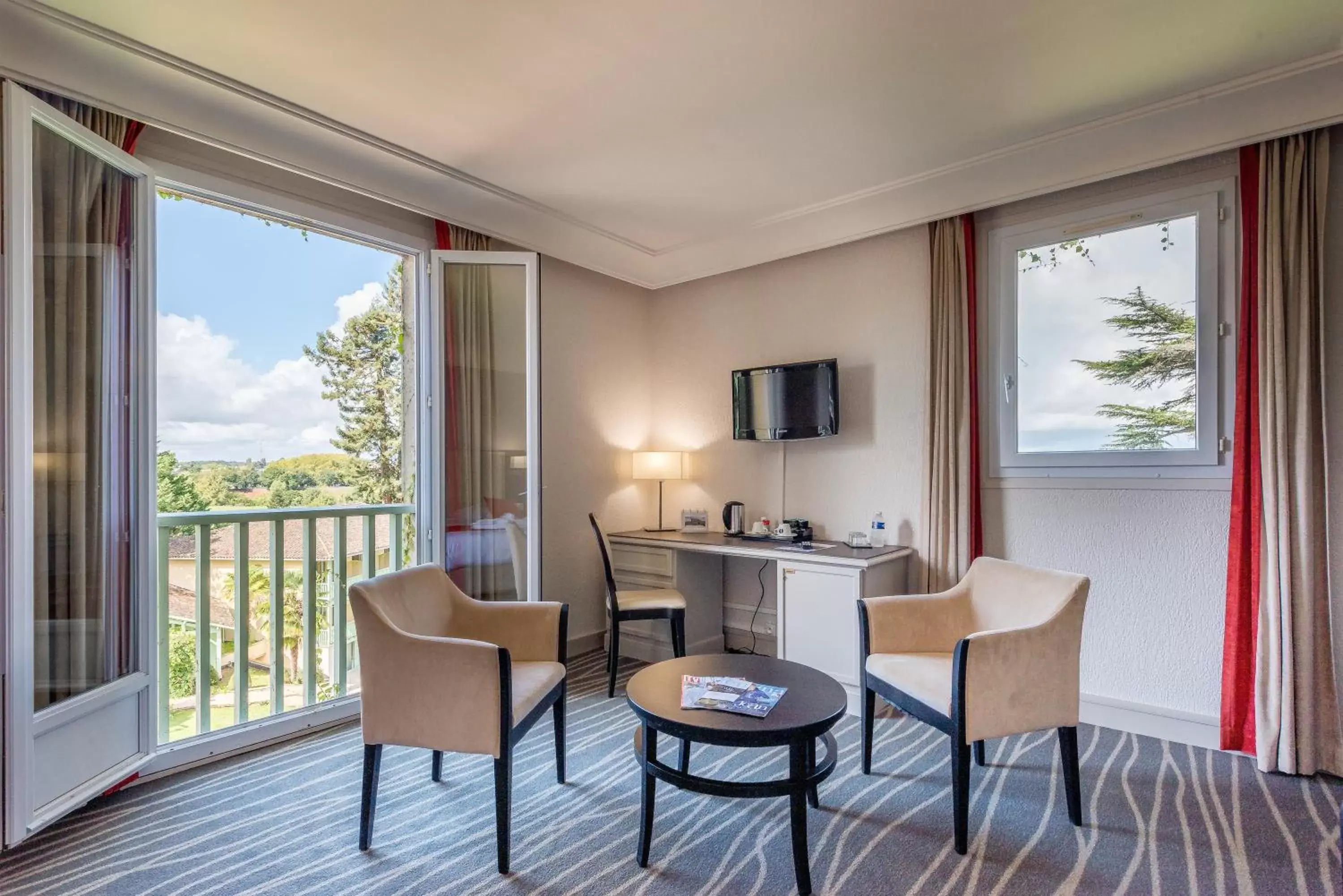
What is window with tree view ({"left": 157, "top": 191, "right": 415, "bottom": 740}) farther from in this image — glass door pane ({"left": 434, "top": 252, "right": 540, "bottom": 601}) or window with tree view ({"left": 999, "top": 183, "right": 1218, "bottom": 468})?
window with tree view ({"left": 999, "top": 183, "right": 1218, "bottom": 468})

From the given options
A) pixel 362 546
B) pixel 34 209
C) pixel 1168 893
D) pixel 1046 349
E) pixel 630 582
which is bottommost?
pixel 1168 893

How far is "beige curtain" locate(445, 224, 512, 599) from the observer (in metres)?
3.43

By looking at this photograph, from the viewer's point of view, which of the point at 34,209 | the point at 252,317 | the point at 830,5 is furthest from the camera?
the point at 252,317

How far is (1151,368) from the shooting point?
289cm

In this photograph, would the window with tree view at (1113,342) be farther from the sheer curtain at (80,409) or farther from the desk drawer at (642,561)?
the sheer curtain at (80,409)

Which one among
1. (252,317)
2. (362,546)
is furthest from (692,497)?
(252,317)

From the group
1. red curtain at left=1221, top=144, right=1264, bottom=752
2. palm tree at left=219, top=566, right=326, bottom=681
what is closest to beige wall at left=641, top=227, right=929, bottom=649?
red curtain at left=1221, top=144, right=1264, bottom=752

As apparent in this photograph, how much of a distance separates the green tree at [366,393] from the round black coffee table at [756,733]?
286cm

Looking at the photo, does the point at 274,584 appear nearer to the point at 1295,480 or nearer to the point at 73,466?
the point at 73,466

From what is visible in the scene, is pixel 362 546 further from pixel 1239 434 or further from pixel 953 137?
pixel 1239 434

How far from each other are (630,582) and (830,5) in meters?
3.18

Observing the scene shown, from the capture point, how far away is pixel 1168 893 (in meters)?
1.76

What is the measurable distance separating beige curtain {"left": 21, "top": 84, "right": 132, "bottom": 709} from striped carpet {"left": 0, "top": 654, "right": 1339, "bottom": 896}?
60 centimetres

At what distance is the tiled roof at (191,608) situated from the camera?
290 centimetres
